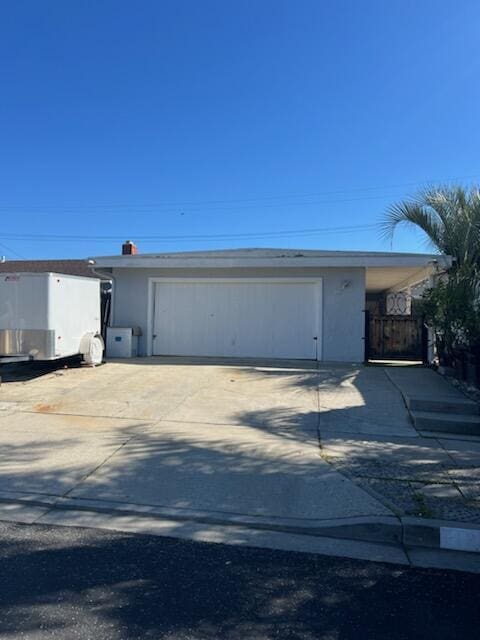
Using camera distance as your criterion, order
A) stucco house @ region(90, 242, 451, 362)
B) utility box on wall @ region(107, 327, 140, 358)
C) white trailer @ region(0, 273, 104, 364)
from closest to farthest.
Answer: white trailer @ region(0, 273, 104, 364) → stucco house @ region(90, 242, 451, 362) → utility box on wall @ region(107, 327, 140, 358)

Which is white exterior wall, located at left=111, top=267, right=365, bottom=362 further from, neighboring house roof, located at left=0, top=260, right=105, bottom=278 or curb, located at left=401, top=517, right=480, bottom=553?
neighboring house roof, located at left=0, top=260, right=105, bottom=278

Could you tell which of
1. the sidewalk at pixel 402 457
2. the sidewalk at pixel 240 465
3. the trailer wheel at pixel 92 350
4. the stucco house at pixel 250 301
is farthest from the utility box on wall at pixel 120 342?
the sidewalk at pixel 402 457

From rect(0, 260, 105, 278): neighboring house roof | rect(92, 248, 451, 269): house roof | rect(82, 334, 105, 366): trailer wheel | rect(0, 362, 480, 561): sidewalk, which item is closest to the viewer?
rect(0, 362, 480, 561): sidewalk

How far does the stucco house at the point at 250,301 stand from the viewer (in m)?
13.2

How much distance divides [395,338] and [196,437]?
895 centimetres

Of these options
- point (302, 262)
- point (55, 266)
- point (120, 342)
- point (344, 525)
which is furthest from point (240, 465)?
point (55, 266)

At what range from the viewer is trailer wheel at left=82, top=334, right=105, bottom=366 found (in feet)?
39.3

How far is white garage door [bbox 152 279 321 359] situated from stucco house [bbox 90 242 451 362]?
0.03 meters

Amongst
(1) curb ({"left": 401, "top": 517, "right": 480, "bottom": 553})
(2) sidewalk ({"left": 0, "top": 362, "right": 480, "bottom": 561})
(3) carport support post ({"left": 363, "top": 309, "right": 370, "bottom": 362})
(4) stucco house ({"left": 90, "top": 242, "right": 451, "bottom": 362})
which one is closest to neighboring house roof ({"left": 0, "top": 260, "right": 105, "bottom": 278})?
(4) stucco house ({"left": 90, "top": 242, "right": 451, "bottom": 362})

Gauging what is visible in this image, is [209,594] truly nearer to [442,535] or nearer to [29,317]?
[442,535]

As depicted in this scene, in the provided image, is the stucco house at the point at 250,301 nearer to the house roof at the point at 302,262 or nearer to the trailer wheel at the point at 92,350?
the house roof at the point at 302,262

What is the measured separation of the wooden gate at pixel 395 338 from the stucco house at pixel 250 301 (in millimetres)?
1191

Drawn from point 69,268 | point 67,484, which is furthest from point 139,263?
point 69,268

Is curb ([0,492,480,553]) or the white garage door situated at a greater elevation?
the white garage door
